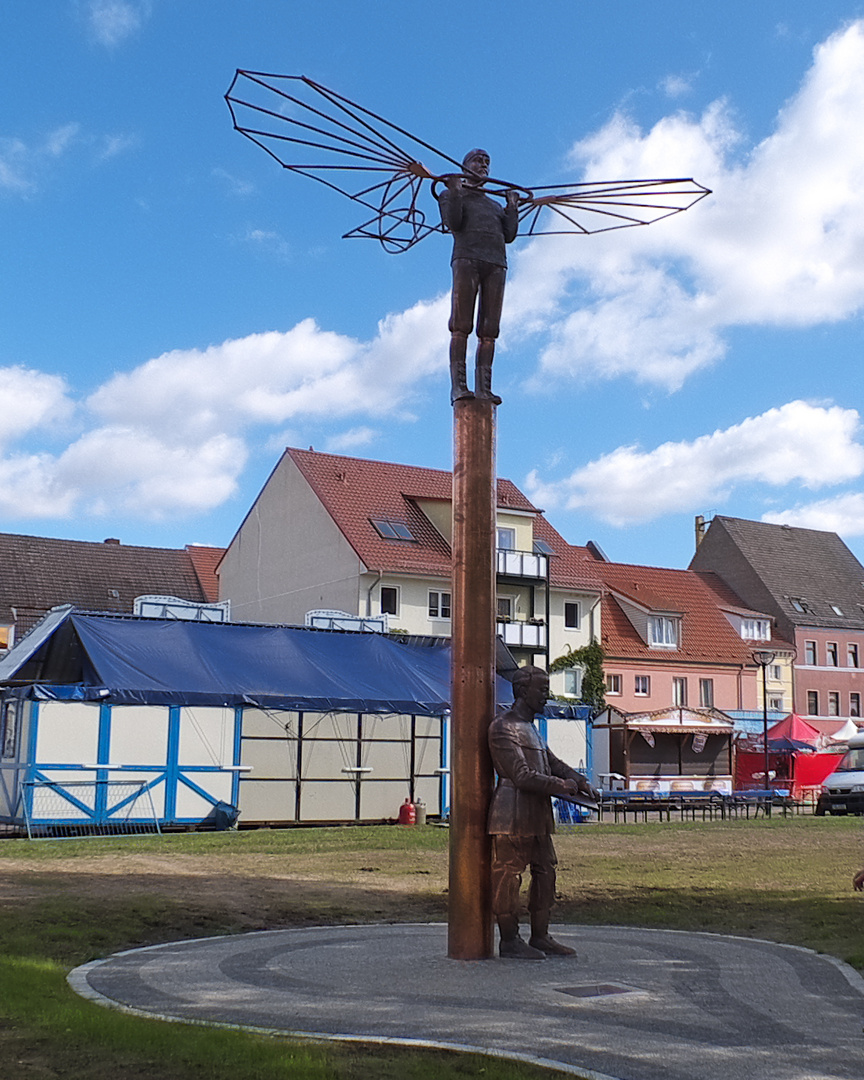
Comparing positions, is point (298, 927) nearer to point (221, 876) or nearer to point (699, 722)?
point (221, 876)

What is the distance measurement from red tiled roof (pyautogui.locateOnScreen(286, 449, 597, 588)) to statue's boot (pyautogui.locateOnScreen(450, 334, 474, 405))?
117 ft

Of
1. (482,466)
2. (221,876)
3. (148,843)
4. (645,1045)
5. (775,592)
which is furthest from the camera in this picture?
(775,592)

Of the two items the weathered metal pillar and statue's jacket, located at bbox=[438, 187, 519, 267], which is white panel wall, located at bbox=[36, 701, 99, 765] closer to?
the weathered metal pillar

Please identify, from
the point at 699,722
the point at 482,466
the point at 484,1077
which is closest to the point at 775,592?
the point at 699,722

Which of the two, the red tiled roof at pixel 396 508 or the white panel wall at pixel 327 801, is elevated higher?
the red tiled roof at pixel 396 508

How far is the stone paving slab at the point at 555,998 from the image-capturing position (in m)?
5.89

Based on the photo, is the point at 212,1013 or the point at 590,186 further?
the point at 590,186

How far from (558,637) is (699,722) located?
9579 mm

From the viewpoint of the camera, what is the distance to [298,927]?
10.9 metres

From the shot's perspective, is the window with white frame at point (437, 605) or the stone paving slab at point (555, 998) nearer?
the stone paving slab at point (555, 998)

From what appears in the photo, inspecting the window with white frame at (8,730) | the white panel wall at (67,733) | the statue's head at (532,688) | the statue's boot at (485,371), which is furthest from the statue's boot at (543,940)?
the window with white frame at (8,730)

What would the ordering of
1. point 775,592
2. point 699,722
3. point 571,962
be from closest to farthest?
point 571,962 → point 699,722 → point 775,592

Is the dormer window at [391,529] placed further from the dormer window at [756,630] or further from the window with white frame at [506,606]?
the dormer window at [756,630]

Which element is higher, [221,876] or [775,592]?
[775,592]
